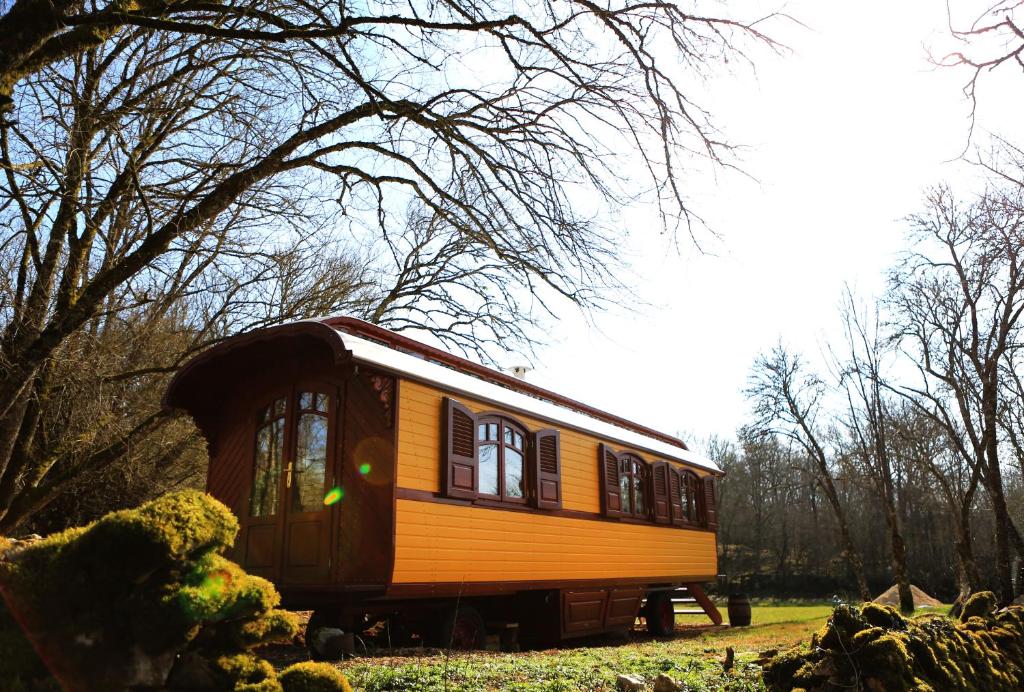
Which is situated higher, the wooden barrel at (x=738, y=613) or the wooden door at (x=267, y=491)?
the wooden door at (x=267, y=491)

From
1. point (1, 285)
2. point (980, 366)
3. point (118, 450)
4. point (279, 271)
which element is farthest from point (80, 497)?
point (980, 366)

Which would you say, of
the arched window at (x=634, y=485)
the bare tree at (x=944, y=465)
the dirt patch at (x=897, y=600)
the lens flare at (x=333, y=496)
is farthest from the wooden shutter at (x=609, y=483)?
the dirt patch at (x=897, y=600)

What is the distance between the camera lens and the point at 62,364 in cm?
962

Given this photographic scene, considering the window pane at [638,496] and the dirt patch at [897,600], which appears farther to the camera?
the dirt patch at [897,600]

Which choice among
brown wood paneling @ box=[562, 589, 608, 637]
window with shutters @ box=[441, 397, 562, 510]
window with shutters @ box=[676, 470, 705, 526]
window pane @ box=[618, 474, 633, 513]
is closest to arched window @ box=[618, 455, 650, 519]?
window pane @ box=[618, 474, 633, 513]

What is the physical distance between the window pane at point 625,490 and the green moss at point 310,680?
8509mm

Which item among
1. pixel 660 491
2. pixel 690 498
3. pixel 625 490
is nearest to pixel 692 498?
pixel 690 498

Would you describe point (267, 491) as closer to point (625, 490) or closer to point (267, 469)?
point (267, 469)

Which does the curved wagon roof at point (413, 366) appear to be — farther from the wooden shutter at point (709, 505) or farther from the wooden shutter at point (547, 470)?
the wooden shutter at point (709, 505)

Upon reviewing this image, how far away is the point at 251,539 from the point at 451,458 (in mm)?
2358

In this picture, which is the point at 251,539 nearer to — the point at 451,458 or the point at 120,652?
the point at 451,458

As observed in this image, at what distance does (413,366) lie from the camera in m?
7.61

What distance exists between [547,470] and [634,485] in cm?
310

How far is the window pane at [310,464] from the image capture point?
25.1ft
